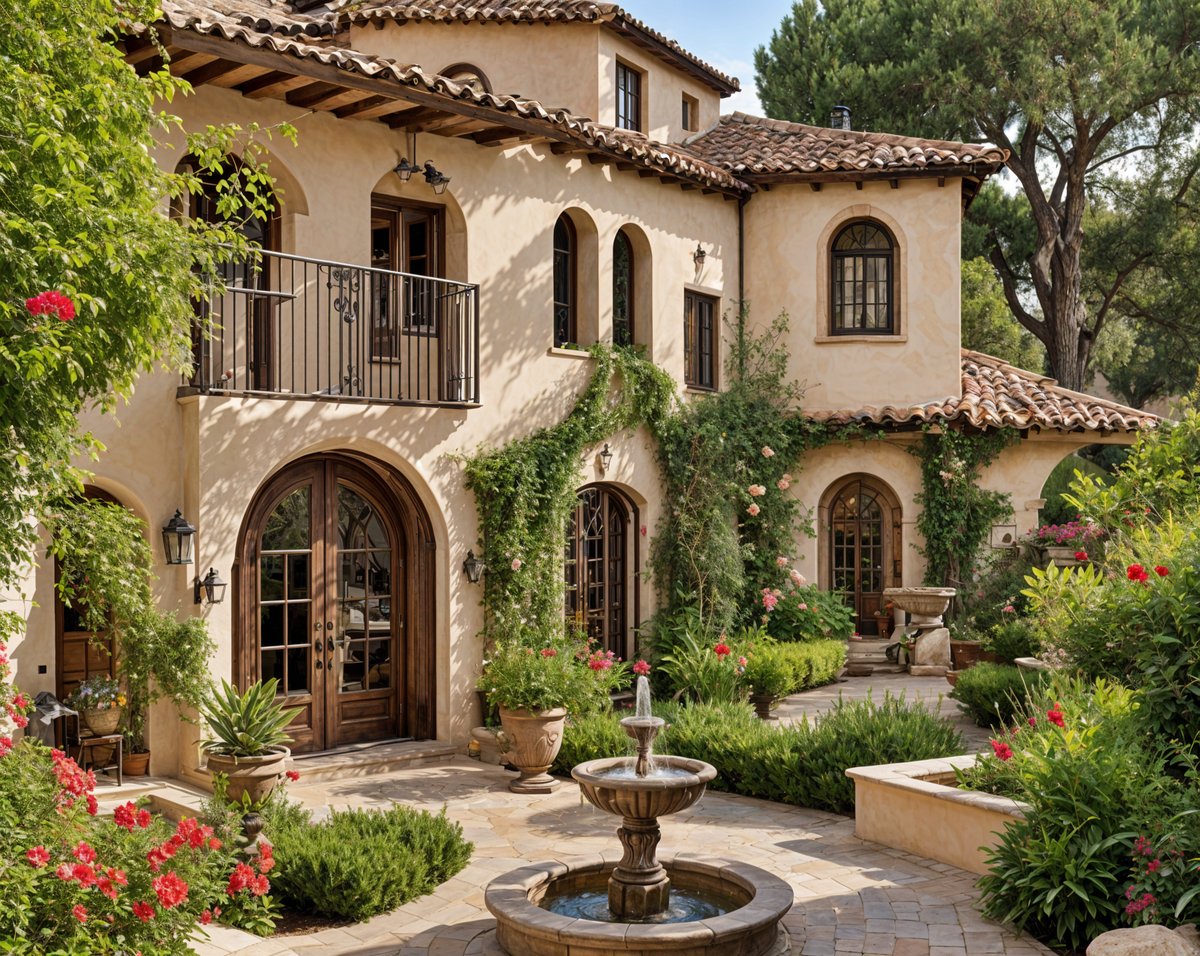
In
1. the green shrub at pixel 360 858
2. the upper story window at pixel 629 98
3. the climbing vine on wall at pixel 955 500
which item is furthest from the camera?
the upper story window at pixel 629 98

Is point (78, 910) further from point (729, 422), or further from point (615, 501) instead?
point (729, 422)

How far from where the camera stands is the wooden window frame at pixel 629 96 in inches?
706

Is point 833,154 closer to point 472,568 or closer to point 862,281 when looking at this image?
point 862,281

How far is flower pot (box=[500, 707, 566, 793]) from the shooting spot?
11367 millimetres

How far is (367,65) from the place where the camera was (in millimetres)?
11141

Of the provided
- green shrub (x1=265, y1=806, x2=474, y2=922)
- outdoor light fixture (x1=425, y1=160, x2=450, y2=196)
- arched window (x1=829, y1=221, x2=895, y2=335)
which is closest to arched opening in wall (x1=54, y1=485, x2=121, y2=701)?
green shrub (x1=265, y1=806, x2=474, y2=922)

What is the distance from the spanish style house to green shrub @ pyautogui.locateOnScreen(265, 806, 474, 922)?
2733 millimetres

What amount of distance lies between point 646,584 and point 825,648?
8.02 ft

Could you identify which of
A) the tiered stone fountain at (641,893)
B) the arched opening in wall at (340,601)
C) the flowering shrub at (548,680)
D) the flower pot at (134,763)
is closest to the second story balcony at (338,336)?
the arched opening in wall at (340,601)

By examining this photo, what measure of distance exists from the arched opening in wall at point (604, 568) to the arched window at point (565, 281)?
1.91 metres

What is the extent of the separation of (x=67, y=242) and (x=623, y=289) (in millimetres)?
10317

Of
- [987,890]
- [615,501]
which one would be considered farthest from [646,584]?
[987,890]

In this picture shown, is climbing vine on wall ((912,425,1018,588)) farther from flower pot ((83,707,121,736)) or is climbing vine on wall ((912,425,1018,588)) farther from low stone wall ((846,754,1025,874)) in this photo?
flower pot ((83,707,121,736))

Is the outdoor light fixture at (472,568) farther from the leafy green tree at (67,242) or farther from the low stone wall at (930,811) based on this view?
the leafy green tree at (67,242)
